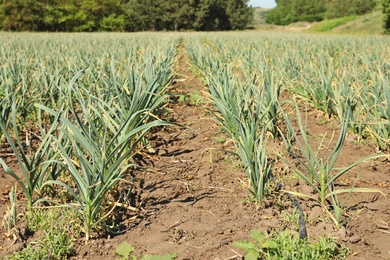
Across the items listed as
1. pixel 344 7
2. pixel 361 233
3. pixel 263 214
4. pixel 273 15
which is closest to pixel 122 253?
pixel 263 214

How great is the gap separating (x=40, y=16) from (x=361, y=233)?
34.1 metres

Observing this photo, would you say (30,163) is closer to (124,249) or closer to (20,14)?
(124,249)

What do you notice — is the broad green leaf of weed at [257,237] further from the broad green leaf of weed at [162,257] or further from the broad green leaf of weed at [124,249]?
the broad green leaf of weed at [124,249]

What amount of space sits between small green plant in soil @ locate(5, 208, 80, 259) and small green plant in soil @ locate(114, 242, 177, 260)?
22 centimetres

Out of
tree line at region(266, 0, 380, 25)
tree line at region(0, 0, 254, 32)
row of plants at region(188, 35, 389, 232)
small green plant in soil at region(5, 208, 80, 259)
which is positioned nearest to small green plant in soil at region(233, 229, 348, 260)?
row of plants at region(188, 35, 389, 232)

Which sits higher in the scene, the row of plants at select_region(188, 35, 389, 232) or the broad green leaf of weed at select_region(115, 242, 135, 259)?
the row of plants at select_region(188, 35, 389, 232)

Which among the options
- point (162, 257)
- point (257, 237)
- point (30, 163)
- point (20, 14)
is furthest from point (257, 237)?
point (20, 14)

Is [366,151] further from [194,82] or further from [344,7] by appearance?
[344,7]

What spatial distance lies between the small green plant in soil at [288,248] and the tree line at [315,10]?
59.8 metres

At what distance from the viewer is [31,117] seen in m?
3.56

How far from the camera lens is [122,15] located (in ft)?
130

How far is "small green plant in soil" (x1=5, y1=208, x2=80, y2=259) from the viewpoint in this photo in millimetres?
1661

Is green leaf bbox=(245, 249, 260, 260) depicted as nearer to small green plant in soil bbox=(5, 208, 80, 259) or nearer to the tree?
small green plant in soil bbox=(5, 208, 80, 259)

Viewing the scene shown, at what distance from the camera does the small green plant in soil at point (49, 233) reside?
1.66m
